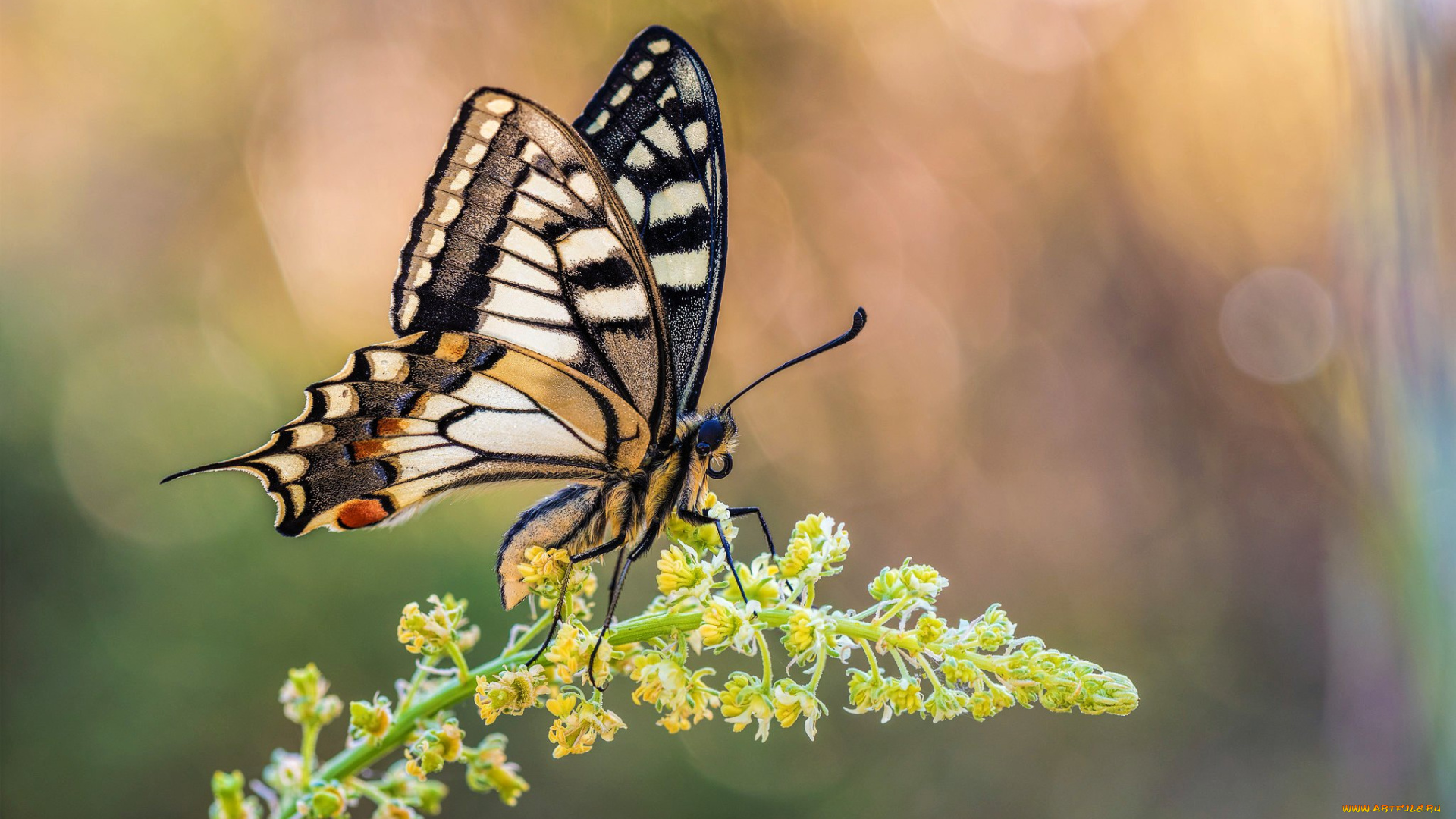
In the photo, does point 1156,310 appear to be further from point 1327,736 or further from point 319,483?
point 319,483

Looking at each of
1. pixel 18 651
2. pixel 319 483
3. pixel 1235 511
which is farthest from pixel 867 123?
pixel 18 651

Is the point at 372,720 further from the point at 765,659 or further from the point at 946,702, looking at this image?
the point at 946,702

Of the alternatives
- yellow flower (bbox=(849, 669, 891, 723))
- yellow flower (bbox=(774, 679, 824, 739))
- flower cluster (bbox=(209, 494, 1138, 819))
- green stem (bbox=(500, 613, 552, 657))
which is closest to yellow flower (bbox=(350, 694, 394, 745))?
flower cluster (bbox=(209, 494, 1138, 819))

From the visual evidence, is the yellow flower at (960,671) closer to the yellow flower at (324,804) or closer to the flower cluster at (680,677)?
the flower cluster at (680,677)

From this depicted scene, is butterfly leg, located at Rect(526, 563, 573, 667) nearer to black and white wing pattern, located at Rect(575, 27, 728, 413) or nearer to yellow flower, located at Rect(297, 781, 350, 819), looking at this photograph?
yellow flower, located at Rect(297, 781, 350, 819)

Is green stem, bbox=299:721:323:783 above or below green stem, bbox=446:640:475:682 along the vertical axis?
below

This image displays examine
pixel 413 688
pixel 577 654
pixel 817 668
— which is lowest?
pixel 413 688

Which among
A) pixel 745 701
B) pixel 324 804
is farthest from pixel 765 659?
pixel 324 804
